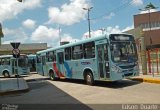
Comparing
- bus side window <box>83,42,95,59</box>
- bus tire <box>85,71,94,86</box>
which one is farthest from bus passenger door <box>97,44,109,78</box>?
bus tire <box>85,71,94,86</box>

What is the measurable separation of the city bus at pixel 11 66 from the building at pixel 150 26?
55826 mm

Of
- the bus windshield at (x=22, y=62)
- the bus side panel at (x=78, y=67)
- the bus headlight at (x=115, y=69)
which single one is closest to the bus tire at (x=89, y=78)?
the bus side panel at (x=78, y=67)

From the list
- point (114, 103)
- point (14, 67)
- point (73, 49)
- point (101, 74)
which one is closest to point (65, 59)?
point (73, 49)

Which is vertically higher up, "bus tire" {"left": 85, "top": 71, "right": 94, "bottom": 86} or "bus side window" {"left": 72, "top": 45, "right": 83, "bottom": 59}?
"bus side window" {"left": 72, "top": 45, "right": 83, "bottom": 59}

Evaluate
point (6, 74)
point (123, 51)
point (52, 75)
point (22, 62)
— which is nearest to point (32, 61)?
point (22, 62)

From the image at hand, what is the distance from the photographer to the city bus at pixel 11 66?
37.7 meters

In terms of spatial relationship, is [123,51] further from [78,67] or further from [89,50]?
[78,67]

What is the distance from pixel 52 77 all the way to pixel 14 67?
37.7ft

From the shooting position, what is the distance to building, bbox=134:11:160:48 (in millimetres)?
90562

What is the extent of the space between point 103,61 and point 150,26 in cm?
7596

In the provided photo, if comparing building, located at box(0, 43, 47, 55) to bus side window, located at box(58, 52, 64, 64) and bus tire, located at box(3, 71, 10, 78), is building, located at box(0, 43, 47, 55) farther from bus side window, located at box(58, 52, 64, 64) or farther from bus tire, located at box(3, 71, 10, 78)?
bus side window, located at box(58, 52, 64, 64)

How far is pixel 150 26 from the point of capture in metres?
91.6

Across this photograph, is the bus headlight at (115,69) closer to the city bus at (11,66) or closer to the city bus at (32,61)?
the city bus at (11,66)

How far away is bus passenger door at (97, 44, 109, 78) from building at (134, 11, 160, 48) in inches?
2840
